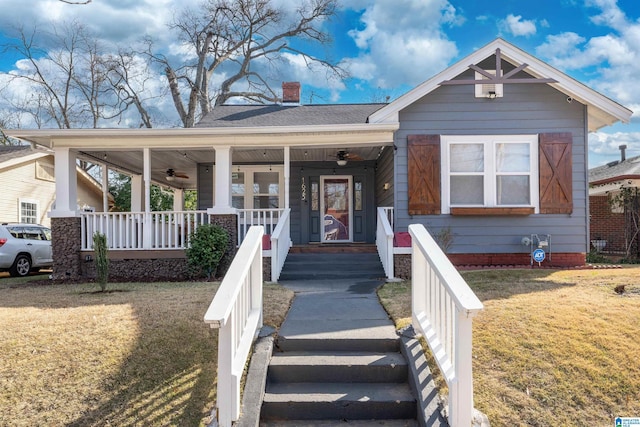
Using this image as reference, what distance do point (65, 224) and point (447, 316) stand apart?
8317 millimetres

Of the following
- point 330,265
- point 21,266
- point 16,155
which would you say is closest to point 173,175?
point 21,266

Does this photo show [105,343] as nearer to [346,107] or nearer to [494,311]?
[494,311]

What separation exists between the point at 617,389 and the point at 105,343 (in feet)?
13.9

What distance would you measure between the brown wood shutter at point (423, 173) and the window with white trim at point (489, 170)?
0.60 ft

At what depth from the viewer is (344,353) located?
386 centimetres

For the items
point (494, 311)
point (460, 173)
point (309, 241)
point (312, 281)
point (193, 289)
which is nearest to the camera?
point (494, 311)

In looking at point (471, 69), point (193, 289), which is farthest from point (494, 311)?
point (471, 69)

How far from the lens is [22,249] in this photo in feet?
38.2

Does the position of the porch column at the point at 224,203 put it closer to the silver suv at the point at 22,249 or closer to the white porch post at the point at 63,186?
the white porch post at the point at 63,186

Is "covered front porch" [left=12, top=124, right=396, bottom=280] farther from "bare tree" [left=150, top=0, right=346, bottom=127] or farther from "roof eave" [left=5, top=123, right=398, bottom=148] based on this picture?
"bare tree" [left=150, top=0, right=346, bottom=127]

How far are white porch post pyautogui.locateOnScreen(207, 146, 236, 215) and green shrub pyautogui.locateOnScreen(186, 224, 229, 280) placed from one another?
0.44 m

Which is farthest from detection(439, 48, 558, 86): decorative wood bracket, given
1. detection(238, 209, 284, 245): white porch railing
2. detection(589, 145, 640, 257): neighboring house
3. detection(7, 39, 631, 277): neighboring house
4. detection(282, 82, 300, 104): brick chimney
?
detection(589, 145, 640, 257): neighboring house

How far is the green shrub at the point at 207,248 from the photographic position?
823 cm

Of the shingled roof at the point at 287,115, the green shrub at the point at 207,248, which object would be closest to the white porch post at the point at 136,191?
the shingled roof at the point at 287,115
